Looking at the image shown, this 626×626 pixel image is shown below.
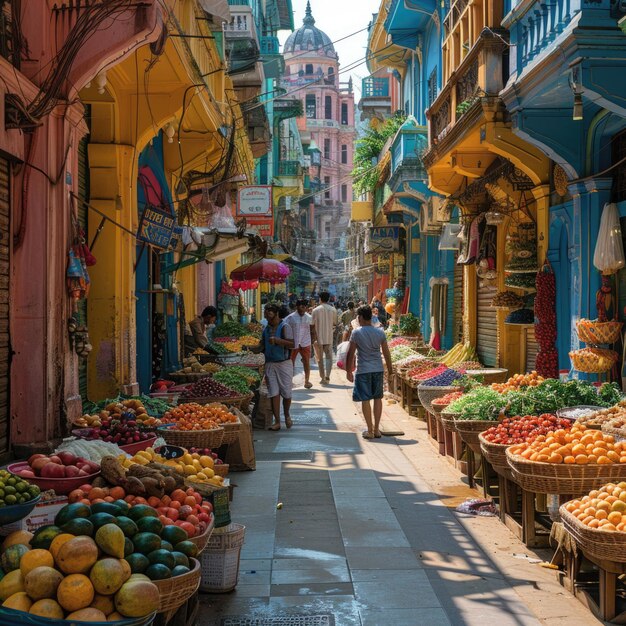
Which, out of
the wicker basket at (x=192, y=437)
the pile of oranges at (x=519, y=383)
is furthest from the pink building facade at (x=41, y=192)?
the pile of oranges at (x=519, y=383)

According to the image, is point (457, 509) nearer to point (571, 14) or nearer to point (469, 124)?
point (571, 14)

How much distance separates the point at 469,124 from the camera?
37.4ft

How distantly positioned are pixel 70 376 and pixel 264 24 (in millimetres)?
29528

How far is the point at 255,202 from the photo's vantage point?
24234mm

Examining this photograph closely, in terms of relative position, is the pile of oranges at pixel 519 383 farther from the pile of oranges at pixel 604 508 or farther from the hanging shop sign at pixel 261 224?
the hanging shop sign at pixel 261 224

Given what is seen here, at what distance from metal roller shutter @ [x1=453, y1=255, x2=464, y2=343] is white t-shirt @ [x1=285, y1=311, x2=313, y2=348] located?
3845mm

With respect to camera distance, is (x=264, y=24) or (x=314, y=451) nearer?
(x=314, y=451)

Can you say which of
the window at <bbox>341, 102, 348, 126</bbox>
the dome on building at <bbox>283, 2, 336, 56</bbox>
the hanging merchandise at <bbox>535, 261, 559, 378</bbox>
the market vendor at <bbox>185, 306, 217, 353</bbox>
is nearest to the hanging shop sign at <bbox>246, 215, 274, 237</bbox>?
the market vendor at <bbox>185, 306, 217, 353</bbox>

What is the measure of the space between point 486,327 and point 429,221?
204 inches

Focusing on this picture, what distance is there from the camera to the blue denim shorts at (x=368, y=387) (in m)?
11.8

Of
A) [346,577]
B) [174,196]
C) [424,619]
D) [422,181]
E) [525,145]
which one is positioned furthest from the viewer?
[422,181]

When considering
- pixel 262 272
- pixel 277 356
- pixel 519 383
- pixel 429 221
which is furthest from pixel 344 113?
pixel 519 383

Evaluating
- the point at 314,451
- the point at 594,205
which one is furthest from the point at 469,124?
the point at 314,451

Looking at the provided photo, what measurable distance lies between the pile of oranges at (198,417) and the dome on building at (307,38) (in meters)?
90.7
